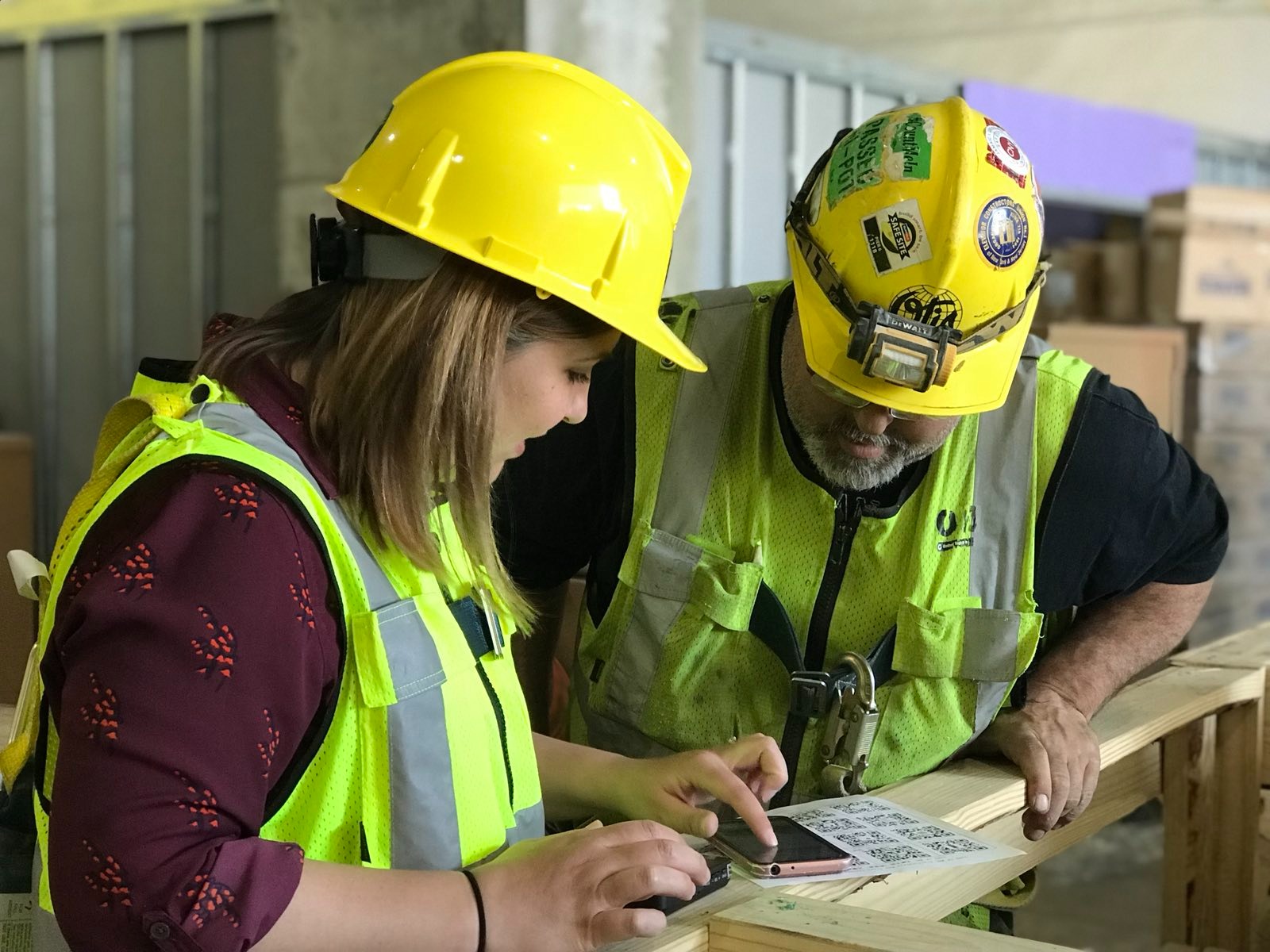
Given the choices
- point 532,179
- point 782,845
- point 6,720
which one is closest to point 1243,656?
point 782,845

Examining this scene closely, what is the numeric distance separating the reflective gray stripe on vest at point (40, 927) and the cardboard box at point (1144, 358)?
14.7ft

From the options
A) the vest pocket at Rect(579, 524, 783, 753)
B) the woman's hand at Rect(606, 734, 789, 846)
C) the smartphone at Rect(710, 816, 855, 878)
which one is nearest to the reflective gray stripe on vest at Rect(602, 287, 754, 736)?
the vest pocket at Rect(579, 524, 783, 753)

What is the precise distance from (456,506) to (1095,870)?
4.81m

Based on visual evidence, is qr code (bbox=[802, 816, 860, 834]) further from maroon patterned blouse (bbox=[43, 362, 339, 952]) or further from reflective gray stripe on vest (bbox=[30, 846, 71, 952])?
reflective gray stripe on vest (bbox=[30, 846, 71, 952])

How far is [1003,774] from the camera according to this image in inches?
80.4

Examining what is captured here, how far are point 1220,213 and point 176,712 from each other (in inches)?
215

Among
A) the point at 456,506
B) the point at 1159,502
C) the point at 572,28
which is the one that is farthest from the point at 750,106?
the point at 456,506

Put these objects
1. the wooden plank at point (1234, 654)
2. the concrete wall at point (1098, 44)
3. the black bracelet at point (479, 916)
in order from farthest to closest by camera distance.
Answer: the concrete wall at point (1098, 44)
the wooden plank at point (1234, 654)
the black bracelet at point (479, 916)

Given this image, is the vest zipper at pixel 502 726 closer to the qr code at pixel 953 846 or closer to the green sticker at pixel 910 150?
the qr code at pixel 953 846

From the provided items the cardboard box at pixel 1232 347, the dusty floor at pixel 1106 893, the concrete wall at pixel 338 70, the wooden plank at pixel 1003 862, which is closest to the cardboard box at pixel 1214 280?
the cardboard box at pixel 1232 347

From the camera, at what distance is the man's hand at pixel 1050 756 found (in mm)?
2008

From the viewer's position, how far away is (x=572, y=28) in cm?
407

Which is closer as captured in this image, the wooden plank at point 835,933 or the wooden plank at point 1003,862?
the wooden plank at point 835,933

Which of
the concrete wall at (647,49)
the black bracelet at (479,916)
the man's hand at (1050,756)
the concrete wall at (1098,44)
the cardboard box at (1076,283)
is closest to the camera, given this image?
the black bracelet at (479,916)
